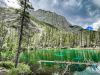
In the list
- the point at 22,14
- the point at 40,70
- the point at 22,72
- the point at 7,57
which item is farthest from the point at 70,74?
the point at 7,57

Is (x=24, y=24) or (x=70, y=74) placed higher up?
(x=24, y=24)

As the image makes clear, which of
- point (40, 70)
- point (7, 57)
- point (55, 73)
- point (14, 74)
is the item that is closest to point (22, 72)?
point (14, 74)

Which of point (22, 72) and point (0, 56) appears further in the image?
point (0, 56)

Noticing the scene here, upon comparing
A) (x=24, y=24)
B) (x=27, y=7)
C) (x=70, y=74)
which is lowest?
(x=70, y=74)

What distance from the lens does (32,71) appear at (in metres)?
43.4

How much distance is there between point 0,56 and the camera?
6050cm

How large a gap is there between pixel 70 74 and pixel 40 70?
7.15m

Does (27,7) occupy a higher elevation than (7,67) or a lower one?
higher

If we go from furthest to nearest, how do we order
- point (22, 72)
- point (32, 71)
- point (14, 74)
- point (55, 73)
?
point (55, 73)
point (32, 71)
point (22, 72)
point (14, 74)

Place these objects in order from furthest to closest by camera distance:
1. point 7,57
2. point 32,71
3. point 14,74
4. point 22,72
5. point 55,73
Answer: point 7,57 < point 55,73 < point 32,71 < point 22,72 < point 14,74

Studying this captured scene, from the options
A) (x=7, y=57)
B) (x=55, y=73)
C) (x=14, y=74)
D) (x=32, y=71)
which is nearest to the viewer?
(x=14, y=74)

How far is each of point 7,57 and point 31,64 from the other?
52.5 ft

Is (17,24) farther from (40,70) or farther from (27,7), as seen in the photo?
(40,70)

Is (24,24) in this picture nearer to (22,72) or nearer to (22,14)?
(22,14)
